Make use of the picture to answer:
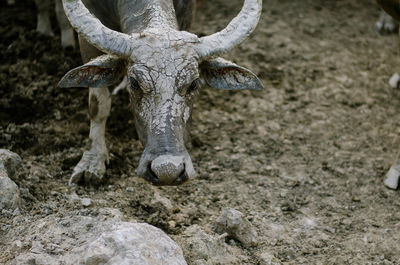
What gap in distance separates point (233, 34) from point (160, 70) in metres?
0.64

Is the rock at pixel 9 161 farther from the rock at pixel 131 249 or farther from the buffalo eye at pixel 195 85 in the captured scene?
the buffalo eye at pixel 195 85

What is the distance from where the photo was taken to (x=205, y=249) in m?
3.67

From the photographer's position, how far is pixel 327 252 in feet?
13.4

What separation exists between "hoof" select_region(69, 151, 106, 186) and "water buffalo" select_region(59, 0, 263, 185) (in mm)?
868

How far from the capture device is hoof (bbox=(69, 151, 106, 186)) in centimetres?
455

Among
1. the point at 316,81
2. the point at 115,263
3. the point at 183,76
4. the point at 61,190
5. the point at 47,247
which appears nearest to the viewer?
the point at 115,263

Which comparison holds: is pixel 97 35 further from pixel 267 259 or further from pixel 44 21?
pixel 44 21

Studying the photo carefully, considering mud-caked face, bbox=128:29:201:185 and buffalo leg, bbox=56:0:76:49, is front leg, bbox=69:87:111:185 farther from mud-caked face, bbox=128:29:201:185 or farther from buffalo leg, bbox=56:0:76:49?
buffalo leg, bbox=56:0:76:49

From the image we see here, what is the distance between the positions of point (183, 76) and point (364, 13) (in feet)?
18.0

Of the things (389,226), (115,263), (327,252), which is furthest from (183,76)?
(389,226)

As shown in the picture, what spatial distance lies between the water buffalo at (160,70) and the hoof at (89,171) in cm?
87

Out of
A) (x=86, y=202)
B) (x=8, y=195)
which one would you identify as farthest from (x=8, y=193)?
(x=86, y=202)

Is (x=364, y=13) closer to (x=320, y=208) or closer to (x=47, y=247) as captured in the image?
(x=320, y=208)

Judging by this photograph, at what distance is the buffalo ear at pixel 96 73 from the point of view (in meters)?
3.88
